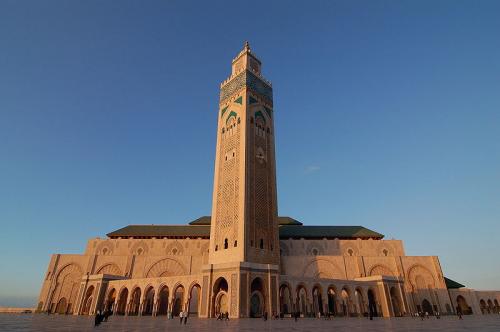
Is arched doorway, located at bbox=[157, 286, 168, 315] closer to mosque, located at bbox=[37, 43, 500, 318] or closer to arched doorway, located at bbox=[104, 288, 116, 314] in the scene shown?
mosque, located at bbox=[37, 43, 500, 318]

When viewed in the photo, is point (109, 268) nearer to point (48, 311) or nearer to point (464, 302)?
point (48, 311)

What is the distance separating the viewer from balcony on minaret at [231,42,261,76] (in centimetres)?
3366

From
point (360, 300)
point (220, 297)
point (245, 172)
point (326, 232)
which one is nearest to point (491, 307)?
point (360, 300)

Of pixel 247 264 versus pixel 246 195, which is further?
pixel 246 195

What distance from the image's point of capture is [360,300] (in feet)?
95.8

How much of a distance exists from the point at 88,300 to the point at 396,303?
31689 mm

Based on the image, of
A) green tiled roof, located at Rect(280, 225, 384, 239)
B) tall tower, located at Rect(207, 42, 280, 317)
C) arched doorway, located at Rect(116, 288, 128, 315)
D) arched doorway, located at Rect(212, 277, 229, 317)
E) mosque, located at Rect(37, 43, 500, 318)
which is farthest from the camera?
green tiled roof, located at Rect(280, 225, 384, 239)

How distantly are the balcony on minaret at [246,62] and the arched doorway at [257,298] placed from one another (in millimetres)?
22425

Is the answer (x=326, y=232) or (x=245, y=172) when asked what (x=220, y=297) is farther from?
(x=326, y=232)

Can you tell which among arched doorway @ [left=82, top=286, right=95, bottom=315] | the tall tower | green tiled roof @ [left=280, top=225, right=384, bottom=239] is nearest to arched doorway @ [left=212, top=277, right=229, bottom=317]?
the tall tower

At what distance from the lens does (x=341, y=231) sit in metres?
39.9

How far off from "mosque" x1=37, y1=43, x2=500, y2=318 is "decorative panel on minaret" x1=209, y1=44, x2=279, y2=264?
113mm

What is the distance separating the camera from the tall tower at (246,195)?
75.5 feet

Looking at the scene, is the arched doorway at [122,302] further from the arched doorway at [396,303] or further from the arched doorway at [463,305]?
the arched doorway at [463,305]
